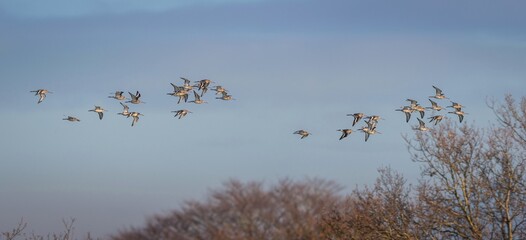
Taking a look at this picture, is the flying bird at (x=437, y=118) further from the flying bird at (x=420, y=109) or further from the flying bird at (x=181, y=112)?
the flying bird at (x=181, y=112)

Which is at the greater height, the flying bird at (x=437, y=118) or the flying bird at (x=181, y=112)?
the flying bird at (x=437, y=118)

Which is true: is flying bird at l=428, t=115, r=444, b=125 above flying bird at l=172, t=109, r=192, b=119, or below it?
above

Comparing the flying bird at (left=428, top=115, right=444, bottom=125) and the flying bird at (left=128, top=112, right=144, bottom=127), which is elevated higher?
the flying bird at (left=428, top=115, right=444, bottom=125)

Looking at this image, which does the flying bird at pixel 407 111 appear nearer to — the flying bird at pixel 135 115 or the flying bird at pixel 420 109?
the flying bird at pixel 420 109

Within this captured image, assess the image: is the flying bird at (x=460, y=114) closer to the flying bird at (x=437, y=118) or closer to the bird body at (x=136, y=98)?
the flying bird at (x=437, y=118)

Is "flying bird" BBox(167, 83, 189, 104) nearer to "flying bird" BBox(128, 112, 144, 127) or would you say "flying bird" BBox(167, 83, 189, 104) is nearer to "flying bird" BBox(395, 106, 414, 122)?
"flying bird" BBox(128, 112, 144, 127)

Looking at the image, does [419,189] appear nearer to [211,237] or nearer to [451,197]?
[451,197]

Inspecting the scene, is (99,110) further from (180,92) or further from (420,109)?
(420,109)

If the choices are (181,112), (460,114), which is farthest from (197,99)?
(460,114)

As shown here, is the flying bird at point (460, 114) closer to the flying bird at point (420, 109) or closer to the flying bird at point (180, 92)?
the flying bird at point (420, 109)

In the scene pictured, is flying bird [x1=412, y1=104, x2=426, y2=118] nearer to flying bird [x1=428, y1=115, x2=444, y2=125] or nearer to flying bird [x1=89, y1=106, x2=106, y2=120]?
flying bird [x1=428, y1=115, x2=444, y2=125]

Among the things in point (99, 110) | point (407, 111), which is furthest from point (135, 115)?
point (407, 111)

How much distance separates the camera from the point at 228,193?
37250 mm

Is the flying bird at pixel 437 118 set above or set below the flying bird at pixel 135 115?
above
